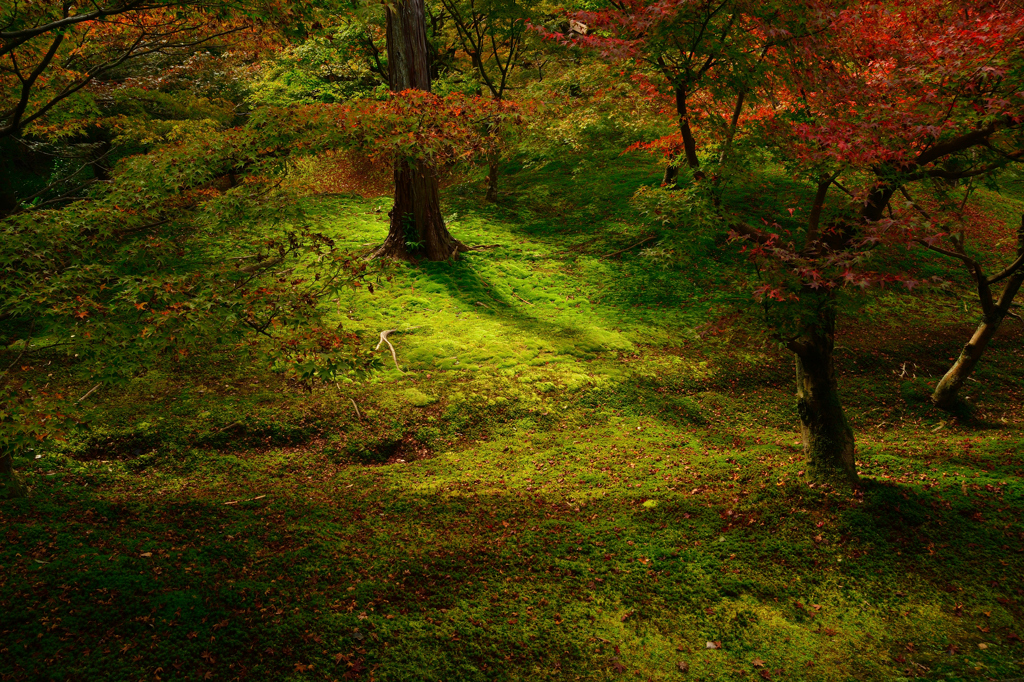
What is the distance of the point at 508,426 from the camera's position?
748 centimetres

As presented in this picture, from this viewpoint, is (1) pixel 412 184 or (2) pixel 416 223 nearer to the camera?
(1) pixel 412 184

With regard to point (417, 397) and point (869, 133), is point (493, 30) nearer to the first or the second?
point (417, 397)

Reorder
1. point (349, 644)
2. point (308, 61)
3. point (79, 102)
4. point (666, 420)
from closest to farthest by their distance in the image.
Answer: point (349, 644) < point (79, 102) < point (666, 420) < point (308, 61)

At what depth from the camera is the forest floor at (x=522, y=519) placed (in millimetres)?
3848

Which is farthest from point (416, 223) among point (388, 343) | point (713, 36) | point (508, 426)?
point (713, 36)

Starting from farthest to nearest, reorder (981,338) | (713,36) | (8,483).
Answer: (981,338) → (713,36) → (8,483)

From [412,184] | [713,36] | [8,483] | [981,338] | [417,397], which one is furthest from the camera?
[412,184]

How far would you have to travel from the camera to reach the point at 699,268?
11.9 meters

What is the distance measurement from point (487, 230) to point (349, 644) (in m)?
10.2

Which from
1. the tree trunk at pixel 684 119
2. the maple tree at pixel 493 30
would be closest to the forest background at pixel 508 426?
the tree trunk at pixel 684 119

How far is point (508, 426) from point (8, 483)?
490 cm

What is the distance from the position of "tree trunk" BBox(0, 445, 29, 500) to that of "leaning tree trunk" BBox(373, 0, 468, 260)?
624cm

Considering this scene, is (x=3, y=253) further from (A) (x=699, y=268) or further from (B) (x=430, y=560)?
(A) (x=699, y=268)

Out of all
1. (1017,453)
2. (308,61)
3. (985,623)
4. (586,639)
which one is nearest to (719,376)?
(1017,453)
